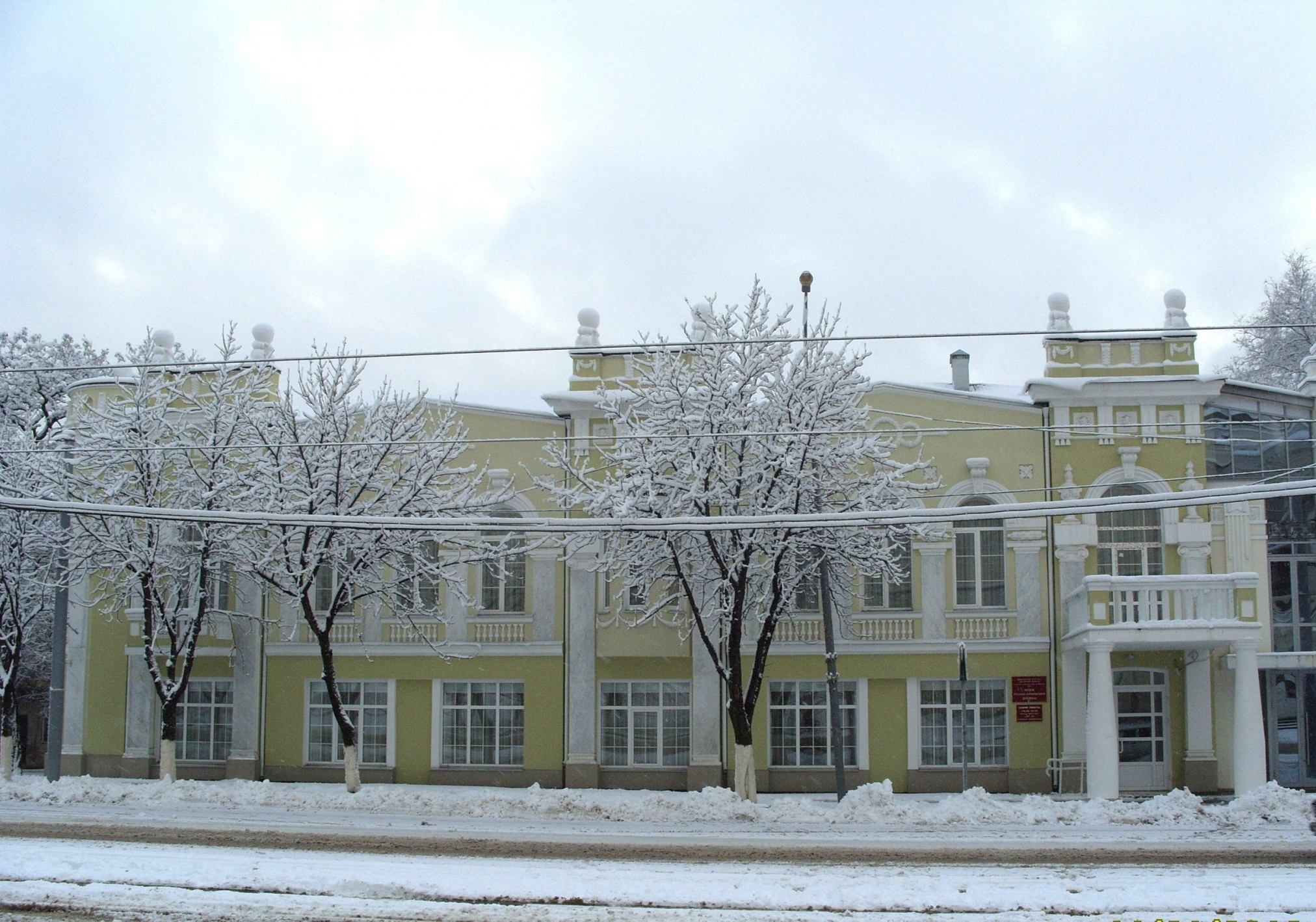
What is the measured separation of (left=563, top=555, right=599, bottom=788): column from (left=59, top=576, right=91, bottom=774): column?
Result: 10341mm

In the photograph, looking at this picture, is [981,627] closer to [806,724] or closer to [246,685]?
[806,724]

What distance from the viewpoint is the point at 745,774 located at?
21312mm

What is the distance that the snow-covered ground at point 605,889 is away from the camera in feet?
40.3

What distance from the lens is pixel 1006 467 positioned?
80.2 feet

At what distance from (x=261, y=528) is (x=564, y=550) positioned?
5.89 m

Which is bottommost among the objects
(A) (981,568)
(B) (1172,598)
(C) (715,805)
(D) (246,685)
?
(C) (715,805)

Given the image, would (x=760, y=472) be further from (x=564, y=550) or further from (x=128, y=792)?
(x=128, y=792)

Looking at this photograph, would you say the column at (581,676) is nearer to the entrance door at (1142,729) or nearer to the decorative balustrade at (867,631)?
the decorative balustrade at (867,631)

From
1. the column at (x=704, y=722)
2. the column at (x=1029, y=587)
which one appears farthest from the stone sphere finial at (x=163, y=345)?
the column at (x=1029, y=587)

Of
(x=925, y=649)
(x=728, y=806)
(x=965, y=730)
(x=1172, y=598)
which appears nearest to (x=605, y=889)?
(x=728, y=806)

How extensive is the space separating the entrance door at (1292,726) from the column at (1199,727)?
149 cm

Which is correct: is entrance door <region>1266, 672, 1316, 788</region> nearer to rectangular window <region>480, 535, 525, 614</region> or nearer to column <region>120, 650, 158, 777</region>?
rectangular window <region>480, 535, 525, 614</region>

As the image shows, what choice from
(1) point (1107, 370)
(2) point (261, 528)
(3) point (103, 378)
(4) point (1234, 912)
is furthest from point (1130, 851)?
(3) point (103, 378)

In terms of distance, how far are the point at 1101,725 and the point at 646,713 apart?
8681 mm
